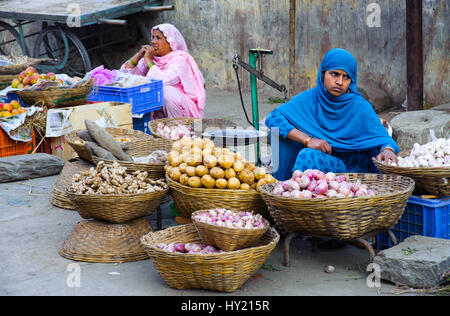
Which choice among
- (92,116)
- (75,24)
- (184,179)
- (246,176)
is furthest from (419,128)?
(75,24)

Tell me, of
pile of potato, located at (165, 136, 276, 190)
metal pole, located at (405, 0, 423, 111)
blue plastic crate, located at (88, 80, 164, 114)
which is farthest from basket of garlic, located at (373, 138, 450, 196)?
metal pole, located at (405, 0, 423, 111)

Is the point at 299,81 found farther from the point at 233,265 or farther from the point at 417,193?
the point at 233,265

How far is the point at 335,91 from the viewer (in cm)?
454

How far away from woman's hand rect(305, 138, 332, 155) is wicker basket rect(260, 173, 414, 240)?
692 millimetres

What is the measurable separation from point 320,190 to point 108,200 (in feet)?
4.26

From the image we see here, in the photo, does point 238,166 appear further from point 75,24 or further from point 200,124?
point 75,24

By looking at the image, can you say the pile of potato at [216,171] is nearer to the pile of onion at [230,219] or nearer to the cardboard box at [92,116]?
the pile of onion at [230,219]

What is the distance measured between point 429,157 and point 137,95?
134 inches

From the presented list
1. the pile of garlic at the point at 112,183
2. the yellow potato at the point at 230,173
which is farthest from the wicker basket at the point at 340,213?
the pile of garlic at the point at 112,183

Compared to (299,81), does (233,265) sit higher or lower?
lower

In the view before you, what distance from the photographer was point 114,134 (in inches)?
224

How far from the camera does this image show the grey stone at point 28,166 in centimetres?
586

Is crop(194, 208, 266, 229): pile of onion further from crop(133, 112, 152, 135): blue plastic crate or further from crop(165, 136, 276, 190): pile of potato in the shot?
crop(133, 112, 152, 135): blue plastic crate

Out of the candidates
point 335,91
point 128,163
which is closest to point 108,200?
point 128,163
